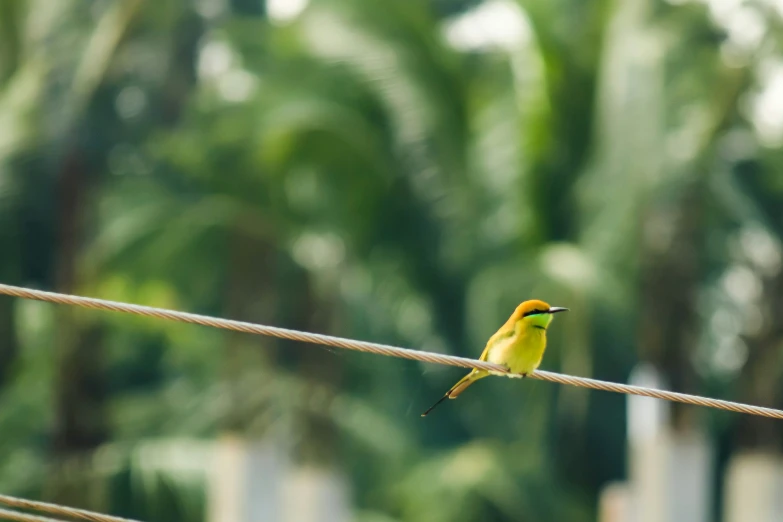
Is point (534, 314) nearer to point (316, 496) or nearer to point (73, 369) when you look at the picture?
point (73, 369)

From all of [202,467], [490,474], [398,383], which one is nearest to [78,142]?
[202,467]

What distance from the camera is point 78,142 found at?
32.3 feet

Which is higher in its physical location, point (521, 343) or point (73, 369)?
point (521, 343)

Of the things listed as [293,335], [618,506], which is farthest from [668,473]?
[293,335]

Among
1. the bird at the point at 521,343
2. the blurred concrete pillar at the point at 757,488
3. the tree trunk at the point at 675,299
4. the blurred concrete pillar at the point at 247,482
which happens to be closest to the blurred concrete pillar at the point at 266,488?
the blurred concrete pillar at the point at 247,482

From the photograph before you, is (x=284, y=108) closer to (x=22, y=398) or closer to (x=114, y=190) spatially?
(x=114, y=190)

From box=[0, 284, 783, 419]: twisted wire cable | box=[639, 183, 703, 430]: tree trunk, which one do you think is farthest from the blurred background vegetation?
box=[0, 284, 783, 419]: twisted wire cable

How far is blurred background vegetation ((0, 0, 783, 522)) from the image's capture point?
397 inches

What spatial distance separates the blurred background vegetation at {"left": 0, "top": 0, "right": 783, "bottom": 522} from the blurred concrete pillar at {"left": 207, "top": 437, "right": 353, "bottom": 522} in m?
0.14

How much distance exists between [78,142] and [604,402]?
538 cm

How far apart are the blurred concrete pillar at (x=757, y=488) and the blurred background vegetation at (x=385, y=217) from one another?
0.56 ft

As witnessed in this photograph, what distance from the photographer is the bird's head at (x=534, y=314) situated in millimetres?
4504

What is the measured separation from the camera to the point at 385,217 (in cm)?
1098

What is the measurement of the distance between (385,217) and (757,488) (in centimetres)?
357
